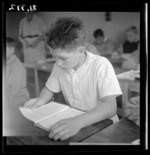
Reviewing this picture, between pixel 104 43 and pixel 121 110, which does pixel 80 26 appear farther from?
pixel 121 110

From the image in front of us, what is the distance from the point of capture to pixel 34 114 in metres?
1.25

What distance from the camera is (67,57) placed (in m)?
1.23

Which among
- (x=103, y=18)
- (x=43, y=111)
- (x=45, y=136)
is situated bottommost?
(x=45, y=136)

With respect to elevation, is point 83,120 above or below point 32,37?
below

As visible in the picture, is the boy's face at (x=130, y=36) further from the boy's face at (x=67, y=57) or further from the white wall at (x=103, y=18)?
the boy's face at (x=67, y=57)

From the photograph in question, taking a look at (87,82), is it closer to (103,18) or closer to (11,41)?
(103,18)

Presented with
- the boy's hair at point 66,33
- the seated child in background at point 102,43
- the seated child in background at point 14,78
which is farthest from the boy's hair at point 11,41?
the seated child in background at point 102,43

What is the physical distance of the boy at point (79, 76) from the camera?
1.21 meters

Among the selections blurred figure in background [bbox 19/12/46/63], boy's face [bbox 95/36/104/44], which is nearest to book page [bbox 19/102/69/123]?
blurred figure in background [bbox 19/12/46/63]

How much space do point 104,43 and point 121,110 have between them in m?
0.34

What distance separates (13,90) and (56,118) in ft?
0.86
